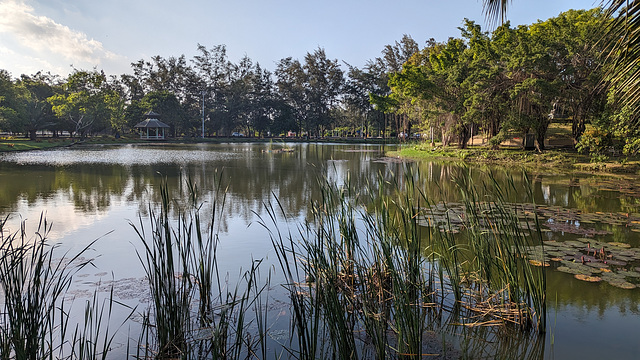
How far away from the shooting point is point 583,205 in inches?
320

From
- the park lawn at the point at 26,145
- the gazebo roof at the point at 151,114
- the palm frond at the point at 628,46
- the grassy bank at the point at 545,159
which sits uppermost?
the gazebo roof at the point at 151,114

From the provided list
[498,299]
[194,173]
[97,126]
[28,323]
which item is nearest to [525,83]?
[194,173]

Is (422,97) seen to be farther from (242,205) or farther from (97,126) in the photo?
(97,126)

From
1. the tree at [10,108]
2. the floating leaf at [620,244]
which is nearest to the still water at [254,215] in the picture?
the floating leaf at [620,244]

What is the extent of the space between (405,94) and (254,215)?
1640cm

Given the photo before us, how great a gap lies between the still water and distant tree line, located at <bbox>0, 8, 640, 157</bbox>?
165 centimetres

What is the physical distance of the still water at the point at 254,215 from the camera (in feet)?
10.7

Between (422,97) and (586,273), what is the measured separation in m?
18.1

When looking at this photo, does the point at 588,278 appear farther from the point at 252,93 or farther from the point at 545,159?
the point at 252,93

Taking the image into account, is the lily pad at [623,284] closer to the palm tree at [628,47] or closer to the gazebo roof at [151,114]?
the palm tree at [628,47]

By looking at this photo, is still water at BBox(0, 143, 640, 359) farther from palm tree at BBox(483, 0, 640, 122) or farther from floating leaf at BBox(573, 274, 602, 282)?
palm tree at BBox(483, 0, 640, 122)

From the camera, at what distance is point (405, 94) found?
71.2 feet

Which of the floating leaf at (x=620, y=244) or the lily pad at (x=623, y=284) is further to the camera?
the floating leaf at (x=620, y=244)

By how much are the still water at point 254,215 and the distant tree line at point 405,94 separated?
1651mm
